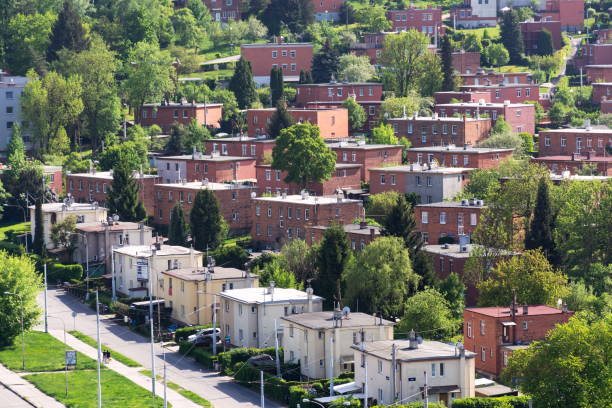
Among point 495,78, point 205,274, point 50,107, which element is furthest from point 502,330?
point 495,78

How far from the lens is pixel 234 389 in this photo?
84.6 meters

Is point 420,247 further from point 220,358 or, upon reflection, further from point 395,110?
point 395,110

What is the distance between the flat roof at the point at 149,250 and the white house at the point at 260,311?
14299 millimetres

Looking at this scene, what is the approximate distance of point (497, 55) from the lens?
180000 mm

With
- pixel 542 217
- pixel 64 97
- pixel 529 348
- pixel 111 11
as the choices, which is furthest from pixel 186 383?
pixel 111 11

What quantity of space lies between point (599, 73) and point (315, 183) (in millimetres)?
52669

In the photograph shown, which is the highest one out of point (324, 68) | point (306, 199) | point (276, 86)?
point (324, 68)

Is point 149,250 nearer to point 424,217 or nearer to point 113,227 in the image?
point 113,227

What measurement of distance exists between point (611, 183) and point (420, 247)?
13.4m

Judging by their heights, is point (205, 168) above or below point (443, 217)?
above

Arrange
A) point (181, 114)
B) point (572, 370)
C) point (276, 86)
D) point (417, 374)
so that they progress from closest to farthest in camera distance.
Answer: point (572, 370), point (417, 374), point (181, 114), point (276, 86)

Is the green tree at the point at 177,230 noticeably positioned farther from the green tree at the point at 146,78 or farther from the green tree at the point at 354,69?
the green tree at the point at 354,69

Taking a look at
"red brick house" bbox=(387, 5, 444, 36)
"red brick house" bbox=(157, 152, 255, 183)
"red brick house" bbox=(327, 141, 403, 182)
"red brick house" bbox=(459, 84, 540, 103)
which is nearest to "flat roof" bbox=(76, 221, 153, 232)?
"red brick house" bbox=(157, 152, 255, 183)

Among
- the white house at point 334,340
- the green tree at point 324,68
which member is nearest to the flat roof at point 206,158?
the green tree at point 324,68
